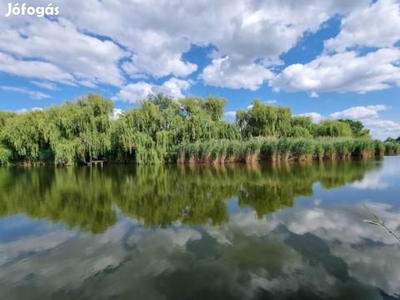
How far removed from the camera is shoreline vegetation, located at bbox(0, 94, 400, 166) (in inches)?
931

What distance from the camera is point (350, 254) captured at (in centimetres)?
445

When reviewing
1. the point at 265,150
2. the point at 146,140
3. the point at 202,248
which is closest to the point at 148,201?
the point at 202,248

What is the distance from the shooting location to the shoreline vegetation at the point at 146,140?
23641mm

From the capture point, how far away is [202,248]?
4902 mm

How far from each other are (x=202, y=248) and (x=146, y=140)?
70.6 feet

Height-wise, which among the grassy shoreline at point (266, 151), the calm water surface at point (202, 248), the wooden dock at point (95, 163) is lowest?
the calm water surface at point (202, 248)

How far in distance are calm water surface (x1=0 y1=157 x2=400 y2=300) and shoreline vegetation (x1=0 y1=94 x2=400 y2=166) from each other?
14.5 meters

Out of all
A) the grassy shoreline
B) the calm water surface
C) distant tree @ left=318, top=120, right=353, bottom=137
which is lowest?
the calm water surface

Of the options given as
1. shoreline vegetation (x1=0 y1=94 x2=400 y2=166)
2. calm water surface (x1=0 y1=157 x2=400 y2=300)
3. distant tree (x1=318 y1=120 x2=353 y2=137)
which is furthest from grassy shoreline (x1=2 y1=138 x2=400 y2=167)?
calm water surface (x1=0 y1=157 x2=400 y2=300)

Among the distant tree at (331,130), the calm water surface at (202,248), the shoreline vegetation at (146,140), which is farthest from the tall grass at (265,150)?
the calm water surface at (202,248)

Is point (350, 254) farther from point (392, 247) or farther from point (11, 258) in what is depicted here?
point (11, 258)

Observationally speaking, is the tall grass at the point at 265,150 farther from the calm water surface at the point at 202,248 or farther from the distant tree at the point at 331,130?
the calm water surface at the point at 202,248

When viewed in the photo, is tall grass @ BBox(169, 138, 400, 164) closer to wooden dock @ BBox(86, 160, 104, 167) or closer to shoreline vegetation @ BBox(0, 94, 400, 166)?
shoreline vegetation @ BBox(0, 94, 400, 166)

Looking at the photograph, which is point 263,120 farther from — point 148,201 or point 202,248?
point 202,248
